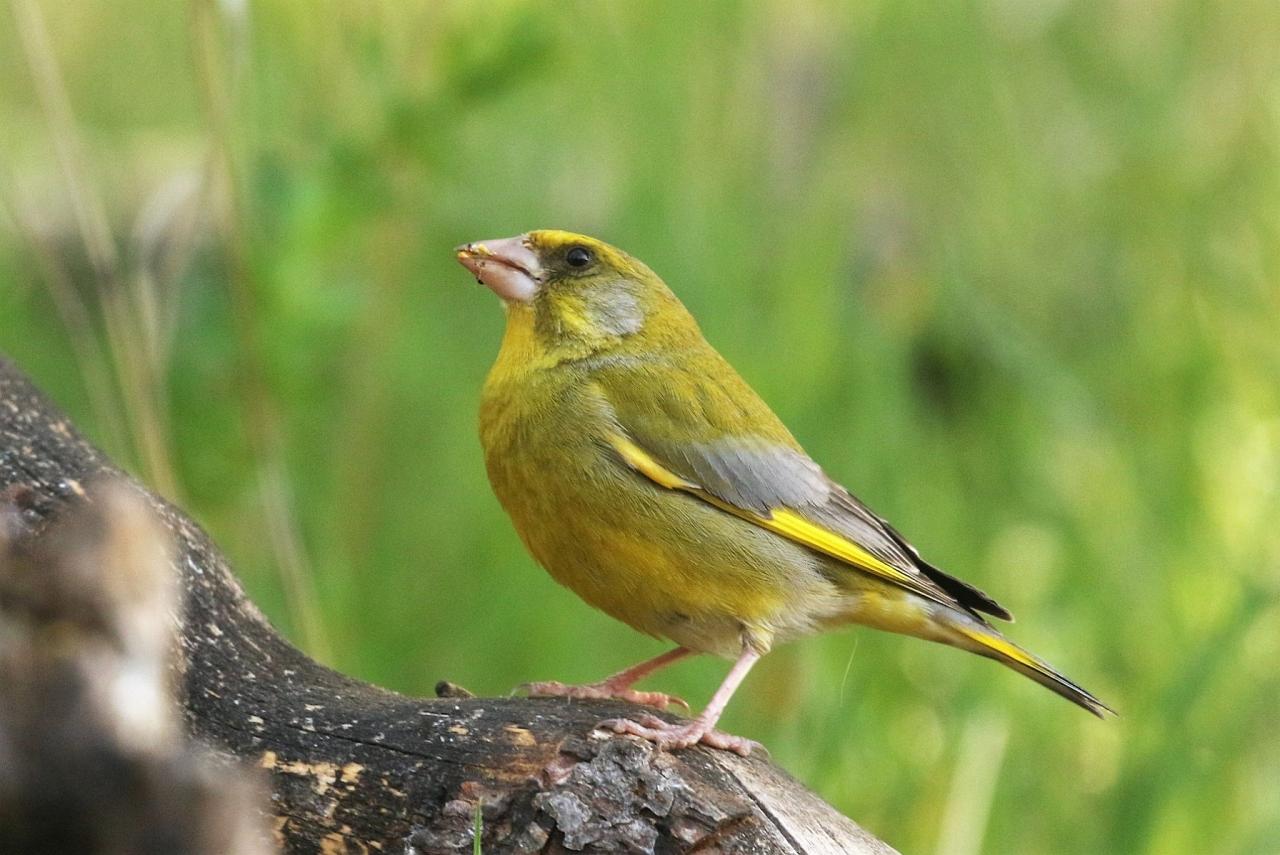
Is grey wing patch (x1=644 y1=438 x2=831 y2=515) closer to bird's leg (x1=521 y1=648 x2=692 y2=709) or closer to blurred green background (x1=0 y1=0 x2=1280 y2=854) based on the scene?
bird's leg (x1=521 y1=648 x2=692 y2=709)

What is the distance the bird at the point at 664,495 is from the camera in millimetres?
3373

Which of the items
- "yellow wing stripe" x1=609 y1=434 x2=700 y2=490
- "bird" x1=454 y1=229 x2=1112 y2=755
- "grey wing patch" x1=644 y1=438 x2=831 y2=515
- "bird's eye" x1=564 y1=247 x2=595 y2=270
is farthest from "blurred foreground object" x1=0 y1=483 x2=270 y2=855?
"bird's eye" x1=564 y1=247 x2=595 y2=270

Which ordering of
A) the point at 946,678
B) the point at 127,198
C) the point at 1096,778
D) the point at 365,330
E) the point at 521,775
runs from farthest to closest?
1. the point at 127,198
2. the point at 365,330
3. the point at 946,678
4. the point at 1096,778
5. the point at 521,775

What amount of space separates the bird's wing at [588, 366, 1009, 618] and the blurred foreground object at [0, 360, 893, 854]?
0.94m

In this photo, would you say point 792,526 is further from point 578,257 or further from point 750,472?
point 578,257

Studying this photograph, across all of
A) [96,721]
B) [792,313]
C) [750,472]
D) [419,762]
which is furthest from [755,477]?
[96,721]

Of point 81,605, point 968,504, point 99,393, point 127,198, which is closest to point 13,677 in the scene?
point 81,605

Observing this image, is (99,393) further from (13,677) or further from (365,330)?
(13,677)

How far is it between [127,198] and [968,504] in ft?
11.5

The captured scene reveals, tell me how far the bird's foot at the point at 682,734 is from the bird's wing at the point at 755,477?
793 millimetres

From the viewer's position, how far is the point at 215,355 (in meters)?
4.61

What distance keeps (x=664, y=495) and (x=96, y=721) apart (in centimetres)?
218

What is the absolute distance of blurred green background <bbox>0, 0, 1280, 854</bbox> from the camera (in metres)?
4.17

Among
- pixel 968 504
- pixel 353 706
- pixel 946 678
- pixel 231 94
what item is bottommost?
pixel 353 706
